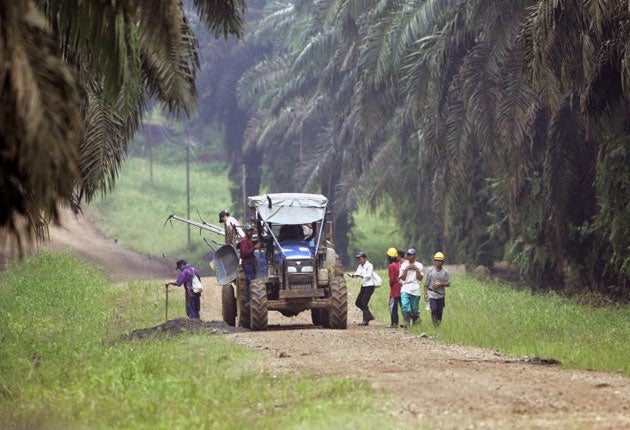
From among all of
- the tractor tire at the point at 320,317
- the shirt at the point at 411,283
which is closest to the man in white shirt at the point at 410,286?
the shirt at the point at 411,283

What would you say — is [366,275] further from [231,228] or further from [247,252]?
[231,228]

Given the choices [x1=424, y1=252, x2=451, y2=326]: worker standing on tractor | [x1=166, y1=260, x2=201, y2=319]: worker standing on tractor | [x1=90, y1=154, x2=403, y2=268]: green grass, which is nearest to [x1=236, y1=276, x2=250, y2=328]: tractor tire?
[x1=166, y1=260, x2=201, y2=319]: worker standing on tractor

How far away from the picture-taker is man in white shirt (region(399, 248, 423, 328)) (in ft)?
73.5

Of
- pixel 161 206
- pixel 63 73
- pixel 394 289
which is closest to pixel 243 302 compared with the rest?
pixel 394 289

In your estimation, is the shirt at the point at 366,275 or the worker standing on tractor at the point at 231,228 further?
the shirt at the point at 366,275

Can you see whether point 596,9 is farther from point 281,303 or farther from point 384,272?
point 384,272

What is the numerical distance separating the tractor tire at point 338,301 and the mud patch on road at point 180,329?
1.68m

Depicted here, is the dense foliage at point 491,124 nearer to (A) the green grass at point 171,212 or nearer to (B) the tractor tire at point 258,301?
(B) the tractor tire at point 258,301

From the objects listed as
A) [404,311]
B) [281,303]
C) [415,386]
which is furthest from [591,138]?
[415,386]

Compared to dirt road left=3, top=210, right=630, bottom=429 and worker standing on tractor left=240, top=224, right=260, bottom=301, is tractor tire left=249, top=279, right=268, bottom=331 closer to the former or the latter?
dirt road left=3, top=210, right=630, bottom=429

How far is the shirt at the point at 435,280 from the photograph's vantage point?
71.1 ft

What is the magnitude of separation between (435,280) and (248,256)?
11.1ft

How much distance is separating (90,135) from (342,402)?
26.0 ft

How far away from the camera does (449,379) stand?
13.6m
